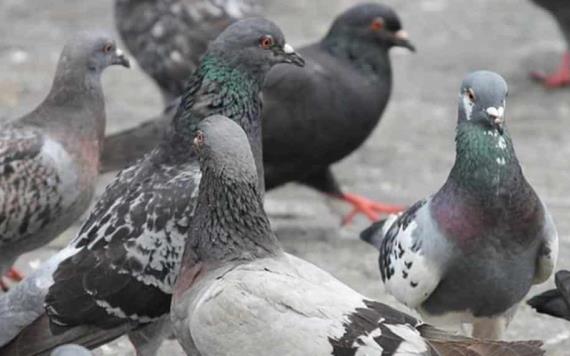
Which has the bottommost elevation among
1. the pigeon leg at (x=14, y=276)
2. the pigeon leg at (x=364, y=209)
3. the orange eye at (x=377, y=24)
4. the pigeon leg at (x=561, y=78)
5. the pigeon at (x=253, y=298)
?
the pigeon leg at (x=561, y=78)

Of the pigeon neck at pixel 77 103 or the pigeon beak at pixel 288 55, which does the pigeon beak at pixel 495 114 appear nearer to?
the pigeon beak at pixel 288 55

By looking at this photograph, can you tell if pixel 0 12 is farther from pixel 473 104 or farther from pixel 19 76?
pixel 473 104

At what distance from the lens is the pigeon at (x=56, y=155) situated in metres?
7.04

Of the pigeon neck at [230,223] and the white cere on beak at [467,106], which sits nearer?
the pigeon neck at [230,223]

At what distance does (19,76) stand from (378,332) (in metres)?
7.29

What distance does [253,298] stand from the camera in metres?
5.33

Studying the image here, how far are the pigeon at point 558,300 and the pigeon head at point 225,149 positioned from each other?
1428mm

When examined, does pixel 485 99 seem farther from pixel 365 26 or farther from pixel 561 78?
pixel 561 78

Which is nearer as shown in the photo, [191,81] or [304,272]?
[304,272]

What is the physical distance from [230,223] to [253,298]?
509 mm

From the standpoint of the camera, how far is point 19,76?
11.9 metres

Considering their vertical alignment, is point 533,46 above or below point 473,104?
below

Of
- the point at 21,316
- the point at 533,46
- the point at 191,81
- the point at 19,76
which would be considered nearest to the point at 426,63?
the point at 533,46

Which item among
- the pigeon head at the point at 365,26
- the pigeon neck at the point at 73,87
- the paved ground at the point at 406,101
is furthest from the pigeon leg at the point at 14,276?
the pigeon head at the point at 365,26
